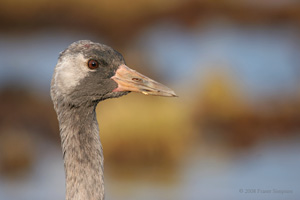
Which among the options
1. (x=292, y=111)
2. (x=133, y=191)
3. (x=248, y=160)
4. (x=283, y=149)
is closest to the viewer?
(x=133, y=191)

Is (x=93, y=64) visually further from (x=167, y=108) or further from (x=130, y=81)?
(x=167, y=108)

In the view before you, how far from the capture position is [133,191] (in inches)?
442

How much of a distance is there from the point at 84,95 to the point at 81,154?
0.50m

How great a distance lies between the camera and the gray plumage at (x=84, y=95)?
203 inches

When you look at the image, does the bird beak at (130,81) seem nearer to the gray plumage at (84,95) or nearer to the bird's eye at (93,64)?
the gray plumage at (84,95)

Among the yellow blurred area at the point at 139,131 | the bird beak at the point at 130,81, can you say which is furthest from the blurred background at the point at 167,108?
the bird beak at the point at 130,81

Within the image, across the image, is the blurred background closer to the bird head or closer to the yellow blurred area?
the yellow blurred area

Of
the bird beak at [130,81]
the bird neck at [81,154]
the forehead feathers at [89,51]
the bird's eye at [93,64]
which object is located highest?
the forehead feathers at [89,51]

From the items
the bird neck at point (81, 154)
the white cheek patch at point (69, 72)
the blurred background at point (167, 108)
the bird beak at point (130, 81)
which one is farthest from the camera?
the blurred background at point (167, 108)

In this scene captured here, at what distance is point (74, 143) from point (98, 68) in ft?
2.20

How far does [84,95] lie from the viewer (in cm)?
530

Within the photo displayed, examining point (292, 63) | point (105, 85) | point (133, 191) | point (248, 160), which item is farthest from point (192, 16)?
point (105, 85)

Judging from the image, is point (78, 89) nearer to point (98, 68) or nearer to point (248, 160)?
point (98, 68)

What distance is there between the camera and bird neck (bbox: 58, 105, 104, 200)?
5.07 metres
